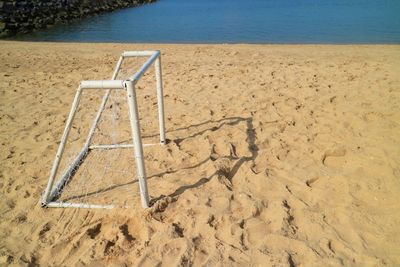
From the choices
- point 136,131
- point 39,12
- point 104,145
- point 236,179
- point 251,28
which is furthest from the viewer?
→ point 39,12

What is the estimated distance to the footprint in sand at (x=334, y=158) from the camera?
4108 mm

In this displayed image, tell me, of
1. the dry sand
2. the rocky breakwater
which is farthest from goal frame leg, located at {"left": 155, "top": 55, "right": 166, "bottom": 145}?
the rocky breakwater

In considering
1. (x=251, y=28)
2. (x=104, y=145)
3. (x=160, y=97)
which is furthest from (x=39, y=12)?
(x=160, y=97)

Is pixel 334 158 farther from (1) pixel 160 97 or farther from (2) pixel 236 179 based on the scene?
(1) pixel 160 97

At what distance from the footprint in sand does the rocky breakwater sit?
63.1ft

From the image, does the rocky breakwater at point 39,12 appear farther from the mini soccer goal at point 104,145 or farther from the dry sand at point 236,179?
the mini soccer goal at point 104,145

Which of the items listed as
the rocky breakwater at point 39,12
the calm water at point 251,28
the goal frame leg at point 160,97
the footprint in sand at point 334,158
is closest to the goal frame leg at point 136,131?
the goal frame leg at point 160,97

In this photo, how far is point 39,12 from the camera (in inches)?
890

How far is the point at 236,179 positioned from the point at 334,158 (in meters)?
1.33

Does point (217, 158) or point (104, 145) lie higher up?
point (217, 158)

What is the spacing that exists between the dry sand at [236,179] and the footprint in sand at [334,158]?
0.06 ft

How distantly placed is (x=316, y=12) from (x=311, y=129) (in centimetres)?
2147

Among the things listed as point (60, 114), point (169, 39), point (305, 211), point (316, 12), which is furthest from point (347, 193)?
point (316, 12)

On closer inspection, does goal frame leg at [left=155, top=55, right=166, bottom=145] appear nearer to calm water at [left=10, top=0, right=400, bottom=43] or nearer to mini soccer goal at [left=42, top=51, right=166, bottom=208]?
mini soccer goal at [left=42, top=51, right=166, bottom=208]
